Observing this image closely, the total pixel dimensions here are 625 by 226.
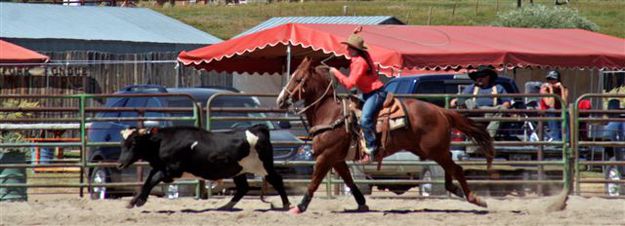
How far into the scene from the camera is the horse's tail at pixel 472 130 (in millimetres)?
14180

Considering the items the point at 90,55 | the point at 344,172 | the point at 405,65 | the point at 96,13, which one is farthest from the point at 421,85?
the point at 96,13

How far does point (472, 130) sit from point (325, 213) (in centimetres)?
190

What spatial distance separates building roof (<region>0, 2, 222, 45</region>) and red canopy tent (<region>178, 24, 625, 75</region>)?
39.2 feet

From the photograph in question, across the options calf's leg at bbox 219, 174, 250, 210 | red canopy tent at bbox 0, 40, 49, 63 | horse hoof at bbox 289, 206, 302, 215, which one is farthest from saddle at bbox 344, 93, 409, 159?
red canopy tent at bbox 0, 40, 49, 63

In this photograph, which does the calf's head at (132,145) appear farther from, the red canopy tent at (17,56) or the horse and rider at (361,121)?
the red canopy tent at (17,56)

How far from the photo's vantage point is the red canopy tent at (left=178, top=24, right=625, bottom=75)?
795 inches

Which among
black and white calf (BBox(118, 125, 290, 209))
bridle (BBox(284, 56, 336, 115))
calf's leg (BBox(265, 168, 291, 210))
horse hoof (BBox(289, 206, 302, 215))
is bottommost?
horse hoof (BBox(289, 206, 302, 215))

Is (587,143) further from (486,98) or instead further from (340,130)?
(340,130)

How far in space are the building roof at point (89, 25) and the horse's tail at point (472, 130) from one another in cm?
2037

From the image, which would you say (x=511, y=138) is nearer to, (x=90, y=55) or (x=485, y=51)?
(x=485, y=51)

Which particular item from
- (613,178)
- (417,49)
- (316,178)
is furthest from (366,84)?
(417,49)

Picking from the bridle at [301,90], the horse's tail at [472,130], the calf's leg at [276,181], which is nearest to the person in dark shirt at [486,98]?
the horse's tail at [472,130]

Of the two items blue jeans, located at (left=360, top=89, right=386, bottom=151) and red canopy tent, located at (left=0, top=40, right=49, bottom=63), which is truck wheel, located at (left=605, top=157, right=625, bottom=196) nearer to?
blue jeans, located at (left=360, top=89, right=386, bottom=151)

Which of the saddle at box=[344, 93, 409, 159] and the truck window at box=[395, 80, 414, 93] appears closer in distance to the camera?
the saddle at box=[344, 93, 409, 159]
